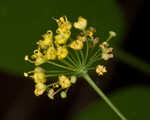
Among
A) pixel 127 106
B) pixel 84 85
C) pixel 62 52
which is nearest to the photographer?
pixel 62 52

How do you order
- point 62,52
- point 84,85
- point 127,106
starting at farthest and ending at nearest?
point 84,85, point 127,106, point 62,52

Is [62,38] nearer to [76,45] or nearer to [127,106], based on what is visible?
[76,45]

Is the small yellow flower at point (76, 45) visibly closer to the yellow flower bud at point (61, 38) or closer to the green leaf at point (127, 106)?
the yellow flower bud at point (61, 38)

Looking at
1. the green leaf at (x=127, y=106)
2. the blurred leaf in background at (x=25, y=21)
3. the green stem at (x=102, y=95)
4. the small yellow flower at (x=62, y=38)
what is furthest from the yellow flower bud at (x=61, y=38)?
the green leaf at (x=127, y=106)

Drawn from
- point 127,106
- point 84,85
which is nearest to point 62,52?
point 127,106

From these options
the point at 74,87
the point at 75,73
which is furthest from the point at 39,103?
the point at 75,73

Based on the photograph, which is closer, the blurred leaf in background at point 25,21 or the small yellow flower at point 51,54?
the small yellow flower at point 51,54
